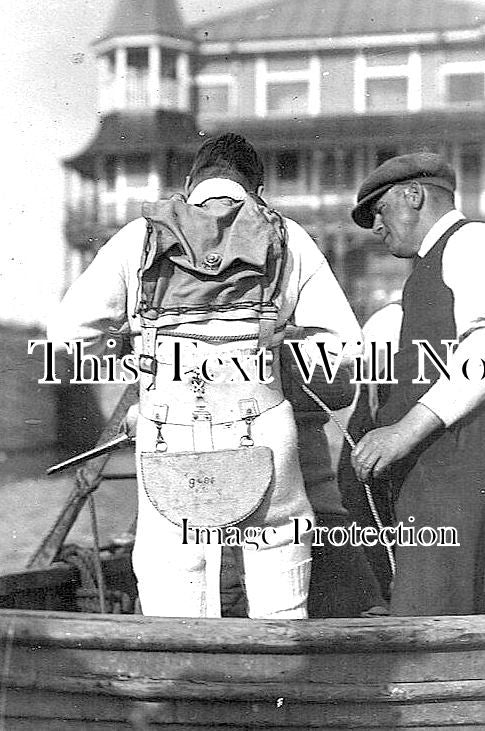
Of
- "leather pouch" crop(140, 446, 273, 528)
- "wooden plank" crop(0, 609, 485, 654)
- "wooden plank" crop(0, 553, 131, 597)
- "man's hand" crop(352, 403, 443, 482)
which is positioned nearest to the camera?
"wooden plank" crop(0, 609, 485, 654)

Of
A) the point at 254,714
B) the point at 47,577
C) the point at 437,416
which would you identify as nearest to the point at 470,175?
the point at 437,416

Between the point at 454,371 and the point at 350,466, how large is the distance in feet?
1.04

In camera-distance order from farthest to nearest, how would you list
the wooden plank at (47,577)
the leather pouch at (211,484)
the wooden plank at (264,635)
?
1. the wooden plank at (47,577)
2. the leather pouch at (211,484)
3. the wooden plank at (264,635)

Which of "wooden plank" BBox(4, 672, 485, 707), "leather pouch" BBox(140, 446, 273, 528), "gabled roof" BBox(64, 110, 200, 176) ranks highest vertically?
"gabled roof" BBox(64, 110, 200, 176)

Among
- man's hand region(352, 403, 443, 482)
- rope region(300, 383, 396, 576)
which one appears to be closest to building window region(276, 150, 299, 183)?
rope region(300, 383, 396, 576)

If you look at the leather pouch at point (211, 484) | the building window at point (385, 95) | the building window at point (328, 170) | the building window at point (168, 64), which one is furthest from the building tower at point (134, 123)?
the leather pouch at point (211, 484)

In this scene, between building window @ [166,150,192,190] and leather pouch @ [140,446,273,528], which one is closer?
leather pouch @ [140,446,273,528]

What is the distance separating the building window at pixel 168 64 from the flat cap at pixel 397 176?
474 mm

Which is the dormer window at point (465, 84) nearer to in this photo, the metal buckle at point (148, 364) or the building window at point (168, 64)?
the building window at point (168, 64)

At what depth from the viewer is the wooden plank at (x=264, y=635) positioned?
93.0 inches

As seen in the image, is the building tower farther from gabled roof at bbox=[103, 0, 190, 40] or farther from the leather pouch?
the leather pouch

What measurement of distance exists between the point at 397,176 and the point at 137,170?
0.57 metres


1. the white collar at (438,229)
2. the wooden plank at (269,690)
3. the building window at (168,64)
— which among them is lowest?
the wooden plank at (269,690)

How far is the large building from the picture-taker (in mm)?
2562
